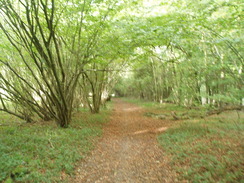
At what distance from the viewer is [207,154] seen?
4.60 metres

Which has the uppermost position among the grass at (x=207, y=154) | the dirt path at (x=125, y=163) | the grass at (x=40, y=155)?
the grass at (x=40, y=155)

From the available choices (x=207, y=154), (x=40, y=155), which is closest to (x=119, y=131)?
(x=40, y=155)

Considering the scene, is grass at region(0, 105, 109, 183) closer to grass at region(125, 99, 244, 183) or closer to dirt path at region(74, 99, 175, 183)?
dirt path at region(74, 99, 175, 183)

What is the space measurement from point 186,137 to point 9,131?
24.2ft

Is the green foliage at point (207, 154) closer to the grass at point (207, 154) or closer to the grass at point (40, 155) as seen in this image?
the grass at point (207, 154)

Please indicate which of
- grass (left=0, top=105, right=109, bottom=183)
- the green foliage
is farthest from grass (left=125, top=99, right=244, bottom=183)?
grass (left=0, top=105, right=109, bottom=183)

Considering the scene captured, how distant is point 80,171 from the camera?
4375mm

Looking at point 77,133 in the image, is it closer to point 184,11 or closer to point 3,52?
point 3,52

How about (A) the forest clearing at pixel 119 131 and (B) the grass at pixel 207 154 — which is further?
(A) the forest clearing at pixel 119 131

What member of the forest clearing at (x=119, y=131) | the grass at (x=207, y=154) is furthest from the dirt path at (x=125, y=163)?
the grass at (x=207, y=154)

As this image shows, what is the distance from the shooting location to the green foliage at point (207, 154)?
3.61 meters

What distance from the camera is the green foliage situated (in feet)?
11.8

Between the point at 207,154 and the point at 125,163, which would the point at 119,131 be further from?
the point at 207,154

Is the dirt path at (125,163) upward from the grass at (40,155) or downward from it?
downward
